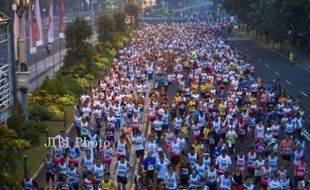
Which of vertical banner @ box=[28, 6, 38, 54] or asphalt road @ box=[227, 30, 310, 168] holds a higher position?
vertical banner @ box=[28, 6, 38, 54]

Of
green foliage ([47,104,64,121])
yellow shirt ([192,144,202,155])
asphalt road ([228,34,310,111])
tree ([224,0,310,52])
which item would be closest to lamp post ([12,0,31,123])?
green foliage ([47,104,64,121])

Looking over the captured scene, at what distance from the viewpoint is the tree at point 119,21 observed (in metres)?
75.6

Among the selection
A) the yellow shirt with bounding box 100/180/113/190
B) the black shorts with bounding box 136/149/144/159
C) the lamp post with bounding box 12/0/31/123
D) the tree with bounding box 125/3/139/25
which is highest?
the lamp post with bounding box 12/0/31/123

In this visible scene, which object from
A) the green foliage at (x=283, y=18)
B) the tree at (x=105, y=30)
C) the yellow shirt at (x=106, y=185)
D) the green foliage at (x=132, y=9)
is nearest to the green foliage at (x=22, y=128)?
the yellow shirt at (x=106, y=185)

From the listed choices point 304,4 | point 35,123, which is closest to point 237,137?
point 35,123

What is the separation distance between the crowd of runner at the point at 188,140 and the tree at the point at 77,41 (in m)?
5.18

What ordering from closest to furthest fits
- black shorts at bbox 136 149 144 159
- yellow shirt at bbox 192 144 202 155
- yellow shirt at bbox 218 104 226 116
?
1. yellow shirt at bbox 192 144 202 155
2. black shorts at bbox 136 149 144 159
3. yellow shirt at bbox 218 104 226 116

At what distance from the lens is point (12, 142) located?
13.9m

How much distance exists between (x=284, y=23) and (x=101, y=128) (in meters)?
41.7

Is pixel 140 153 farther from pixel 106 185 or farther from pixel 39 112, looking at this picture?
pixel 39 112

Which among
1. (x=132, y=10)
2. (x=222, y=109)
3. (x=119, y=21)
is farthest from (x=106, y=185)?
(x=132, y=10)

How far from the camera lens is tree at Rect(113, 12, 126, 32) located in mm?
75562

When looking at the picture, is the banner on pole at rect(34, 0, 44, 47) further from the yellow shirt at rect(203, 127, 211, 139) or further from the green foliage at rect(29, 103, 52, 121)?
the yellow shirt at rect(203, 127, 211, 139)

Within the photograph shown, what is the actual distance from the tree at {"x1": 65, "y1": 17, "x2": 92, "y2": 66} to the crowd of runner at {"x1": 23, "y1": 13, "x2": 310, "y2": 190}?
17.0 ft
